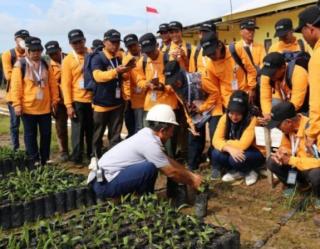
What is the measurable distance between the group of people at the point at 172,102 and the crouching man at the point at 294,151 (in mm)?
11

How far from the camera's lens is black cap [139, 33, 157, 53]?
18.7ft

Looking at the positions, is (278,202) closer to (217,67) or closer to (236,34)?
(217,67)

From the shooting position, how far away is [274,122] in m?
4.46

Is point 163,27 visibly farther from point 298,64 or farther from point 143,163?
point 143,163

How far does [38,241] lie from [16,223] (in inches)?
51.2

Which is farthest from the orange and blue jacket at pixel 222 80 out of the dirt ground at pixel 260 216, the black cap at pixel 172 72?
the dirt ground at pixel 260 216

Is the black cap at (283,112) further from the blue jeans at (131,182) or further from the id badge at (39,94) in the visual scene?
the id badge at (39,94)

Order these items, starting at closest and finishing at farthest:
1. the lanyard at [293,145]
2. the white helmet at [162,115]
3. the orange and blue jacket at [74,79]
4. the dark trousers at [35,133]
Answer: the white helmet at [162,115], the lanyard at [293,145], the dark trousers at [35,133], the orange and blue jacket at [74,79]

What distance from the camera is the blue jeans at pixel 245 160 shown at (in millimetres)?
5295

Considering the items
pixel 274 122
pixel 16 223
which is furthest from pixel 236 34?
pixel 16 223

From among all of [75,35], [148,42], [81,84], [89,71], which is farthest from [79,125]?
[148,42]

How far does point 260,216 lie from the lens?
4371mm

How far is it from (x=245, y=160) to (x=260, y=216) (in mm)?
1014

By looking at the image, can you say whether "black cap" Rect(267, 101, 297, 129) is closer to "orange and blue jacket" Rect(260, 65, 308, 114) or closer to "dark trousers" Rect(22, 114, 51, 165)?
"orange and blue jacket" Rect(260, 65, 308, 114)
